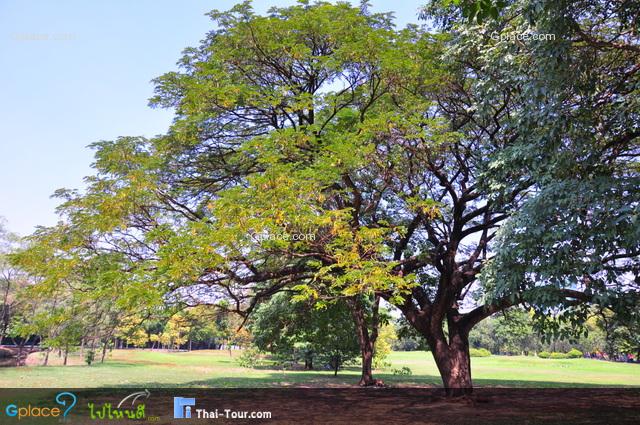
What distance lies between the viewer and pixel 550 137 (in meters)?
8.50

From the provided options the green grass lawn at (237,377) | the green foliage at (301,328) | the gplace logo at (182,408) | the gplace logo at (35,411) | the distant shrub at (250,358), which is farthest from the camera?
the distant shrub at (250,358)

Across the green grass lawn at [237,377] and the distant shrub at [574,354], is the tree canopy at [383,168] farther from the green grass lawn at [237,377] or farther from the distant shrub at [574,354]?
the distant shrub at [574,354]

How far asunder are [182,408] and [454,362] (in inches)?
315

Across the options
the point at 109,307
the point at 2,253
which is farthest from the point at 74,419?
the point at 2,253

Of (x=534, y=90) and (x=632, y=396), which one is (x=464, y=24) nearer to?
(x=534, y=90)

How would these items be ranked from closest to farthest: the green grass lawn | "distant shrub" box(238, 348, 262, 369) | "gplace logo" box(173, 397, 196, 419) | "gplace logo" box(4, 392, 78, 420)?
"gplace logo" box(4, 392, 78, 420) < "gplace logo" box(173, 397, 196, 419) < the green grass lawn < "distant shrub" box(238, 348, 262, 369)

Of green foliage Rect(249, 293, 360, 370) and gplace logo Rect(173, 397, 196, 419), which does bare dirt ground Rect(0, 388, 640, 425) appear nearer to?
gplace logo Rect(173, 397, 196, 419)

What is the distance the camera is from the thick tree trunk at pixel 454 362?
43.5ft

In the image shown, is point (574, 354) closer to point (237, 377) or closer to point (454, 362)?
point (237, 377)

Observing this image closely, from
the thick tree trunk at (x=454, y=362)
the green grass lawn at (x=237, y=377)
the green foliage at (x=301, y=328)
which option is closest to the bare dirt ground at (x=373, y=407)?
the thick tree trunk at (x=454, y=362)

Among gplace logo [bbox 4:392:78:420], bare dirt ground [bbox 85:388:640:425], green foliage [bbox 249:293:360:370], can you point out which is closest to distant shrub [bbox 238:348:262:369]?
green foliage [bbox 249:293:360:370]

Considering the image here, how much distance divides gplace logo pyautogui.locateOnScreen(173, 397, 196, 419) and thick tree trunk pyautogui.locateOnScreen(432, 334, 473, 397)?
293 inches

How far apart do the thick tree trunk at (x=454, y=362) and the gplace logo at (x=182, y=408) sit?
7.43 meters

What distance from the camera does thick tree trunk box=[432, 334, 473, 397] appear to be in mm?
13258
